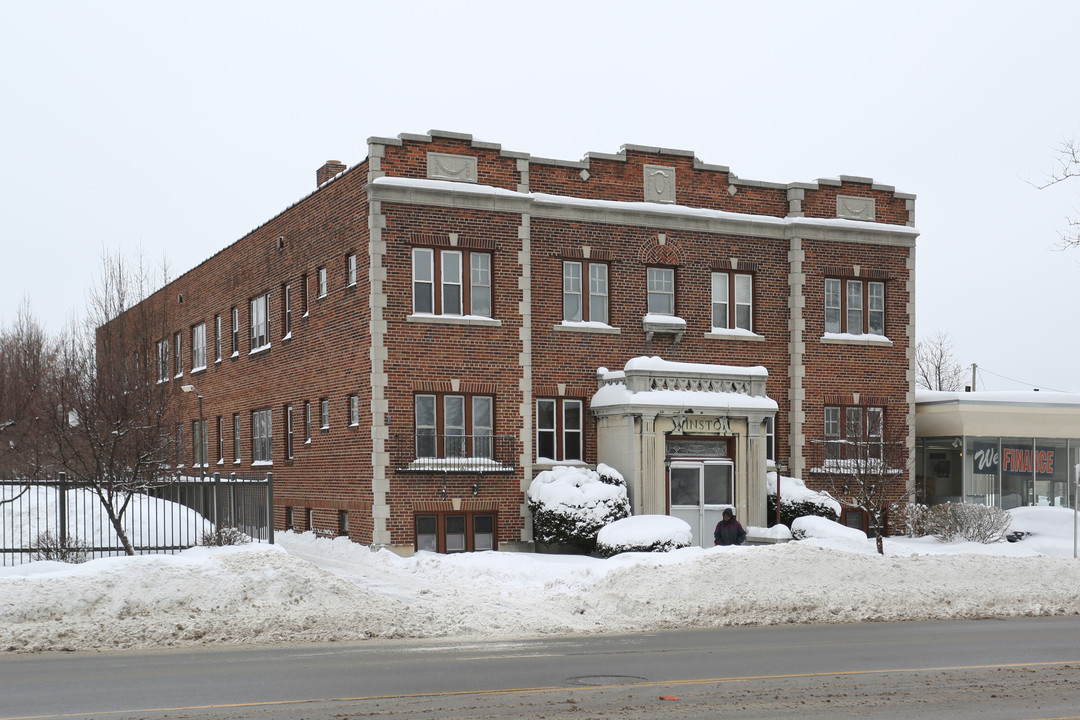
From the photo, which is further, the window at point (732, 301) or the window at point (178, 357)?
the window at point (178, 357)

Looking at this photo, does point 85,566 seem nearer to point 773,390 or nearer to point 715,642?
point 715,642

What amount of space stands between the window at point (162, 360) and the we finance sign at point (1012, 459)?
29150 mm

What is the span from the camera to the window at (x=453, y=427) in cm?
2716

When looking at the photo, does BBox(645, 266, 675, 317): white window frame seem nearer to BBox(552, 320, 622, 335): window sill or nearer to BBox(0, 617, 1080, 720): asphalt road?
BBox(552, 320, 622, 335): window sill

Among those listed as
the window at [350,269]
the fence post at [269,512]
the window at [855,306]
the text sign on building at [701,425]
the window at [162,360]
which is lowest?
the fence post at [269,512]

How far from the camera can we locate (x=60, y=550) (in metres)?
20.4

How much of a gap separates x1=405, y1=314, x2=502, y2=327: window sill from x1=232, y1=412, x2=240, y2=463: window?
40.8 feet

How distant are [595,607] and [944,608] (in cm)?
582

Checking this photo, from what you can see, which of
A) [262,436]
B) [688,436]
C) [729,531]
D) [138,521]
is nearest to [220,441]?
[262,436]

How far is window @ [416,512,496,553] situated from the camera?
88.3ft

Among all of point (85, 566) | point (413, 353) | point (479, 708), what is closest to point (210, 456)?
point (413, 353)

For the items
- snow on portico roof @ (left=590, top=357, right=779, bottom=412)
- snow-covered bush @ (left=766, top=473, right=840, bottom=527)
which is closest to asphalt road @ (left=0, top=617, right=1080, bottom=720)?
snow on portico roof @ (left=590, top=357, right=779, bottom=412)

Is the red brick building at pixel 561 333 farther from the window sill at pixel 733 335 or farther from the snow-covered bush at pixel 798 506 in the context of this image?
the snow-covered bush at pixel 798 506

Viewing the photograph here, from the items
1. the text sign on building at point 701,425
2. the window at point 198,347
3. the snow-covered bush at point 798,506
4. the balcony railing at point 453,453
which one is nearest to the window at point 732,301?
the text sign on building at point 701,425
